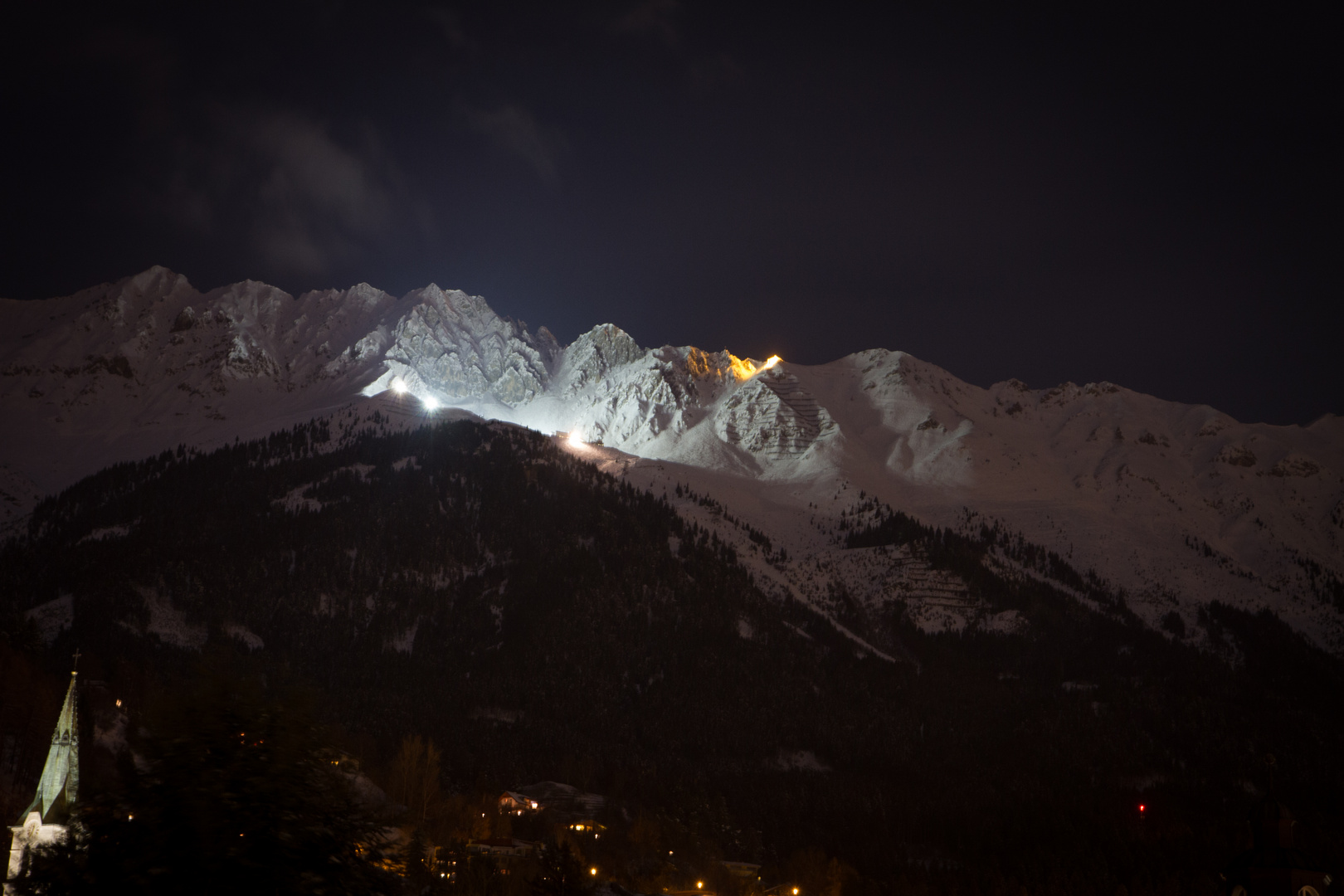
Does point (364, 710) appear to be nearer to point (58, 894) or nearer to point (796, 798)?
point (796, 798)

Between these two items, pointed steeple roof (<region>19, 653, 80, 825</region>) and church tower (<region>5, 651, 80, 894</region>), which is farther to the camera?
pointed steeple roof (<region>19, 653, 80, 825</region>)

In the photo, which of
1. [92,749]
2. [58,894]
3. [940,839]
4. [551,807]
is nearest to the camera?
[58,894]

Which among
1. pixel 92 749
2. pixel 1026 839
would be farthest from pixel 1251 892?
pixel 1026 839

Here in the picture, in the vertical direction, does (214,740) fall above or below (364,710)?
below

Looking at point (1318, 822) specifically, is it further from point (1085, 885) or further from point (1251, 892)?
point (1251, 892)

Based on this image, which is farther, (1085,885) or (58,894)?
(1085,885)

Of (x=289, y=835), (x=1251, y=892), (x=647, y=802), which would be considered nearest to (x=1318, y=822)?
(x=647, y=802)

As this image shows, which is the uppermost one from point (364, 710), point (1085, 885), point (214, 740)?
point (364, 710)

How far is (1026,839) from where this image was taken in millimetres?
161000

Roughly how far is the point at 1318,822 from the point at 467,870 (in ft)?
434

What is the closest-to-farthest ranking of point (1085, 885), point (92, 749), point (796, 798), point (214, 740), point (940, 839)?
point (214, 740) < point (92, 749) < point (1085, 885) < point (940, 839) < point (796, 798)

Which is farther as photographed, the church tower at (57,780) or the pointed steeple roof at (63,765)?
the pointed steeple roof at (63,765)

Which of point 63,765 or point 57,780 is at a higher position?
point 63,765

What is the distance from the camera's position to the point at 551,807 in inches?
6033
